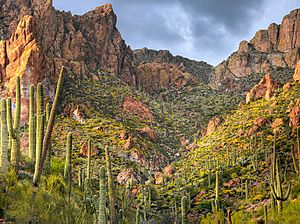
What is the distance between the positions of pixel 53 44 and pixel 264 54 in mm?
78842

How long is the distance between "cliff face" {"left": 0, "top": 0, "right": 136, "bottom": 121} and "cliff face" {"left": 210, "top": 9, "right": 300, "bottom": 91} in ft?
119

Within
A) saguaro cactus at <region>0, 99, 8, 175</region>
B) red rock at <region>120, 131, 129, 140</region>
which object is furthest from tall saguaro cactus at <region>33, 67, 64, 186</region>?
red rock at <region>120, 131, 129, 140</region>

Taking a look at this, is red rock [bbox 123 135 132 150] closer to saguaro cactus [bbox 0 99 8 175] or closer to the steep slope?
the steep slope

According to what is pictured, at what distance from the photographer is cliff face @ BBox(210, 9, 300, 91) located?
118 meters

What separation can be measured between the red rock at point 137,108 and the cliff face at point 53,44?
39.9 ft

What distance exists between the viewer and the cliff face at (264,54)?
118125mm

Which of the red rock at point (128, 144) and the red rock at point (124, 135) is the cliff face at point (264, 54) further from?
the red rock at point (128, 144)

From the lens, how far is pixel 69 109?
6078 centimetres

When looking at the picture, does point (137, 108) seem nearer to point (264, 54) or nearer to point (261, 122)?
point (261, 122)

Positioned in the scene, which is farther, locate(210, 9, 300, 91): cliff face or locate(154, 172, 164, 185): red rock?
locate(210, 9, 300, 91): cliff face

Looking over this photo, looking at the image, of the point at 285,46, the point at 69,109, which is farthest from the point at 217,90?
the point at 69,109

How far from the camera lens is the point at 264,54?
419 ft

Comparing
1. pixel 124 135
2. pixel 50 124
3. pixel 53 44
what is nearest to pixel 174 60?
pixel 53 44

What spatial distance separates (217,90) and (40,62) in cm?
A: 6084
